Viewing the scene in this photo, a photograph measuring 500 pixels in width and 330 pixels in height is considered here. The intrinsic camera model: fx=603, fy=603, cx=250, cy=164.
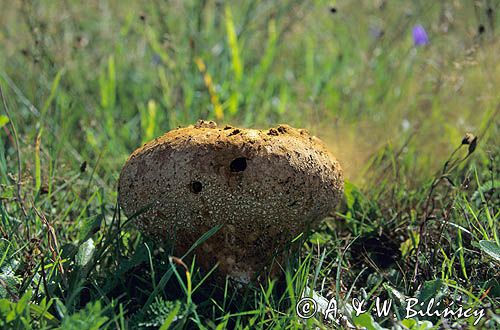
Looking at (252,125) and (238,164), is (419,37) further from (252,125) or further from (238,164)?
(238,164)

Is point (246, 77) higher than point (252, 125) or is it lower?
higher

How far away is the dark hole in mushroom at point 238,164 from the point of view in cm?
162

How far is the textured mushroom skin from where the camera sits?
63.3 inches

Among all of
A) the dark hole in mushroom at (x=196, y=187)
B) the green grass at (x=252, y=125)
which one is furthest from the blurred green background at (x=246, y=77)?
the dark hole in mushroom at (x=196, y=187)

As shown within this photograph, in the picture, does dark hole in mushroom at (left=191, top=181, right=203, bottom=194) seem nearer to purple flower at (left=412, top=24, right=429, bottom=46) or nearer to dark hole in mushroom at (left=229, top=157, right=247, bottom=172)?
dark hole in mushroom at (left=229, top=157, right=247, bottom=172)

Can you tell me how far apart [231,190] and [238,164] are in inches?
3.0

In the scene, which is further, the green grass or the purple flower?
the purple flower

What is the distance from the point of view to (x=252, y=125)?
298 cm

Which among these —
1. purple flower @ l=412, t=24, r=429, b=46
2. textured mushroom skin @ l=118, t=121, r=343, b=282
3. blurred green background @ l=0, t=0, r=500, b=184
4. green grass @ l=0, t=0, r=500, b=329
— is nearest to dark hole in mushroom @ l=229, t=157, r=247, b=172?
textured mushroom skin @ l=118, t=121, r=343, b=282

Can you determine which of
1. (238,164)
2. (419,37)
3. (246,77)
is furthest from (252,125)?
(238,164)

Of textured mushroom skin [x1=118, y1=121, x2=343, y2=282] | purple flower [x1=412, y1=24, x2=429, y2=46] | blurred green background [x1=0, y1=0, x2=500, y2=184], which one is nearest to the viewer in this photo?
textured mushroom skin [x1=118, y1=121, x2=343, y2=282]

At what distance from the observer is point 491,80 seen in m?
2.85

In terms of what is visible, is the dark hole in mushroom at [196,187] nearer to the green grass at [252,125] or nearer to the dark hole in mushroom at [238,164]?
the dark hole in mushroom at [238,164]

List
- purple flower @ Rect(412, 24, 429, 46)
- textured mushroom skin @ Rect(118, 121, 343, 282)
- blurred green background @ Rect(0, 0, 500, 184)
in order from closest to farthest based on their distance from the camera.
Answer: textured mushroom skin @ Rect(118, 121, 343, 282)
blurred green background @ Rect(0, 0, 500, 184)
purple flower @ Rect(412, 24, 429, 46)
